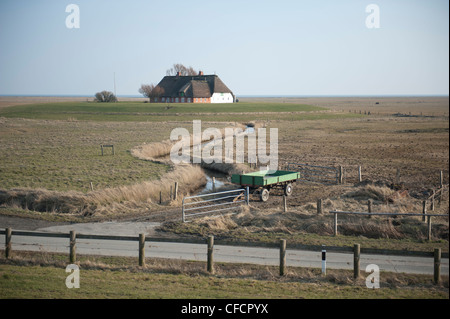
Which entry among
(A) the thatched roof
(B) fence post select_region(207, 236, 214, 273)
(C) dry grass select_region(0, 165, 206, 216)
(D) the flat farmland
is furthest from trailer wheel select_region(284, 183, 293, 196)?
(A) the thatched roof

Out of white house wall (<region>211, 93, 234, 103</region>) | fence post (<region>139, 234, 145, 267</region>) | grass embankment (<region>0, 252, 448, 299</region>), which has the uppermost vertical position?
white house wall (<region>211, 93, 234, 103</region>)

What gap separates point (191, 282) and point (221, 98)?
345ft

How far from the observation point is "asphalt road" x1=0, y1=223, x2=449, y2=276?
12.3 m

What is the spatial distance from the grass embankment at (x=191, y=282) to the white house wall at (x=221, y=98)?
329 ft

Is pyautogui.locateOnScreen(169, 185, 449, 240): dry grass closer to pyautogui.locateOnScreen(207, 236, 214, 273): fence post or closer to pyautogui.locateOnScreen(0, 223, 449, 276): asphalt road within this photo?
pyautogui.locateOnScreen(0, 223, 449, 276): asphalt road

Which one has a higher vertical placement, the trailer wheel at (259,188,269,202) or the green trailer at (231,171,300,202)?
the green trailer at (231,171,300,202)

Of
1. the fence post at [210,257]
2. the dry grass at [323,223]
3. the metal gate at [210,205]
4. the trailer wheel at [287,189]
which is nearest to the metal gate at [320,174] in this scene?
the trailer wheel at [287,189]

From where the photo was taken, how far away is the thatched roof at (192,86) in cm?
10888

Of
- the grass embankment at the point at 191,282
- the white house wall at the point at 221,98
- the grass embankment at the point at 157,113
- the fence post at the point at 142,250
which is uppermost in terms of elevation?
the white house wall at the point at 221,98

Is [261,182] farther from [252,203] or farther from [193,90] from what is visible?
[193,90]

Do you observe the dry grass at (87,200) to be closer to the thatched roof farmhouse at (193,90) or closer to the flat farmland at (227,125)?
the flat farmland at (227,125)

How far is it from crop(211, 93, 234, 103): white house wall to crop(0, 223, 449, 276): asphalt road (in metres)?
97.7

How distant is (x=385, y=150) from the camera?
41.6m
